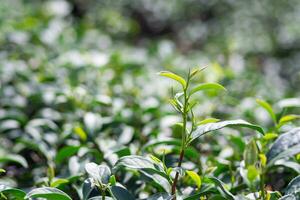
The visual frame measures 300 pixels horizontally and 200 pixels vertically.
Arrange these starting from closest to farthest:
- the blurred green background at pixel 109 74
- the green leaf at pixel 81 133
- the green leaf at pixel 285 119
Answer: the green leaf at pixel 285 119 → the green leaf at pixel 81 133 → the blurred green background at pixel 109 74

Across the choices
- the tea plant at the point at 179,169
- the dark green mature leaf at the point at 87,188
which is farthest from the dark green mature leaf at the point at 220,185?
the dark green mature leaf at the point at 87,188

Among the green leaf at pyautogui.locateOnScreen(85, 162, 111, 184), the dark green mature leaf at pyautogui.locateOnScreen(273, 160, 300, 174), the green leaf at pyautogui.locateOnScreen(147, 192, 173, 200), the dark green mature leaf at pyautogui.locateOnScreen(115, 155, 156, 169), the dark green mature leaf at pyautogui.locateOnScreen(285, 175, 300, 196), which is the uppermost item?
the dark green mature leaf at pyautogui.locateOnScreen(115, 155, 156, 169)

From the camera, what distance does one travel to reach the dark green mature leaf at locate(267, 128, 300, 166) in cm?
155

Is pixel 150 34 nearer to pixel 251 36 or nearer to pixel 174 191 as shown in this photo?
pixel 251 36

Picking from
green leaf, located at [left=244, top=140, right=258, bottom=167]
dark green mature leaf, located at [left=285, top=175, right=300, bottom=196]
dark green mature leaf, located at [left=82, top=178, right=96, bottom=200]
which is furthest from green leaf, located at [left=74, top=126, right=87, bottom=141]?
dark green mature leaf, located at [left=285, top=175, right=300, bottom=196]

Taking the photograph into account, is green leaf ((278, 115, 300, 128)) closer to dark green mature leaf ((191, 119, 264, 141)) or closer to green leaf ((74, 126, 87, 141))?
dark green mature leaf ((191, 119, 264, 141))

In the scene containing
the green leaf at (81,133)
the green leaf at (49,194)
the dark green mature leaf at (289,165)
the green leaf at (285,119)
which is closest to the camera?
the green leaf at (49,194)

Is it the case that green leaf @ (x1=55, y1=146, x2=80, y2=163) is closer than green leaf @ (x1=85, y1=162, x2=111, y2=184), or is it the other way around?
green leaf @ (x1=85, y1=162, x2=111, y2=184)

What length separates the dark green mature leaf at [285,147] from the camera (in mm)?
1550

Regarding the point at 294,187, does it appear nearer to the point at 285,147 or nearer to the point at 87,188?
the point at 285,147

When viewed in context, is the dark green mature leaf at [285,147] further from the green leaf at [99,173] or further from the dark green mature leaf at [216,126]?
the green leaf at [99,173]

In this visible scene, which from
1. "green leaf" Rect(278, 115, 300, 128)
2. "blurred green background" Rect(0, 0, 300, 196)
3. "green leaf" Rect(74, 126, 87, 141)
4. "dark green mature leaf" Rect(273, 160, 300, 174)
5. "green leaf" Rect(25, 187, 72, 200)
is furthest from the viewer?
"blurred green background" Rect(0, 0, 300, 196)

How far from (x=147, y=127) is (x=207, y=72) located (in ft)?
2.99

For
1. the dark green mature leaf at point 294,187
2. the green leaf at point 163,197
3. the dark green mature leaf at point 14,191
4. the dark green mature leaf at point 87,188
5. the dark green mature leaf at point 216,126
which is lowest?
the dark green mature leaf at point 294,187
